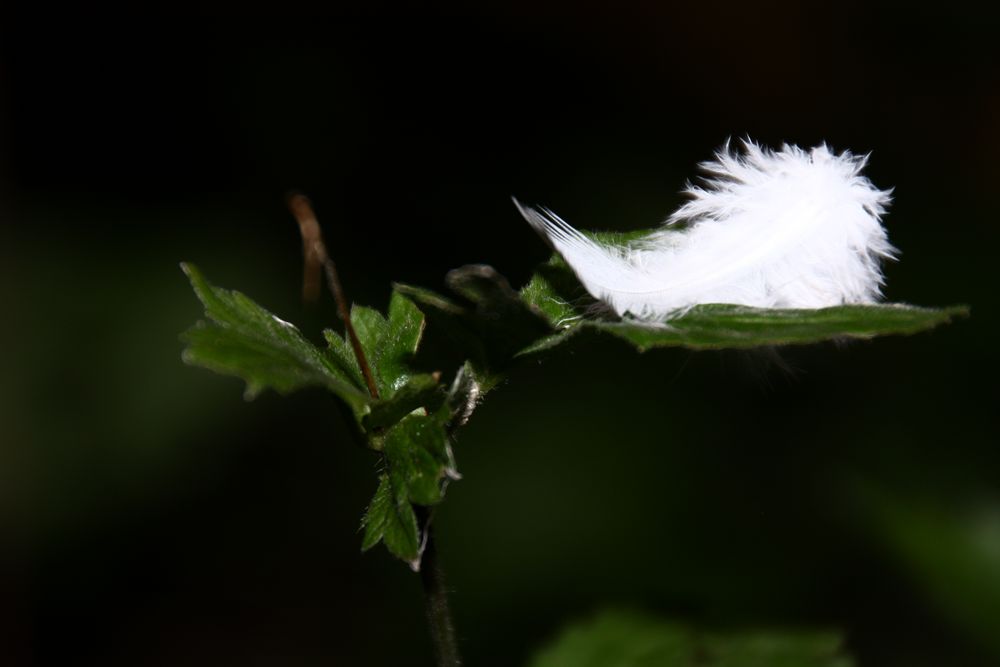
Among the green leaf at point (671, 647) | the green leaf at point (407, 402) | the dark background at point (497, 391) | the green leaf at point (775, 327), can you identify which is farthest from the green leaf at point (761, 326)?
the dark background at point (497, 391)

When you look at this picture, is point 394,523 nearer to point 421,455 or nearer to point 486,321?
point 421,455

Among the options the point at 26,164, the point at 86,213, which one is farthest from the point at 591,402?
the point at 26,164

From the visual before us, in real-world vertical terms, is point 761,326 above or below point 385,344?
below

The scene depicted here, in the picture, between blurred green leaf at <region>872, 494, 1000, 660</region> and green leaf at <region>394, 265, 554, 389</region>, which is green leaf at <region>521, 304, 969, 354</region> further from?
blurred green leaf at <region>872, 494, 1000, 660</region>

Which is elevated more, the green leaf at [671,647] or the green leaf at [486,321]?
the green leaf at [486,321]

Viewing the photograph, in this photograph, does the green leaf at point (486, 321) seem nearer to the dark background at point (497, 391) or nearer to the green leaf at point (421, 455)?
the green leaf at point (421, 455)

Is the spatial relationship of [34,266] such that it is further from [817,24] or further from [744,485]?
[817,24]

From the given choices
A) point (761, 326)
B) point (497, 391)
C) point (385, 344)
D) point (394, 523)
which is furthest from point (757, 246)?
point (497, 391)
